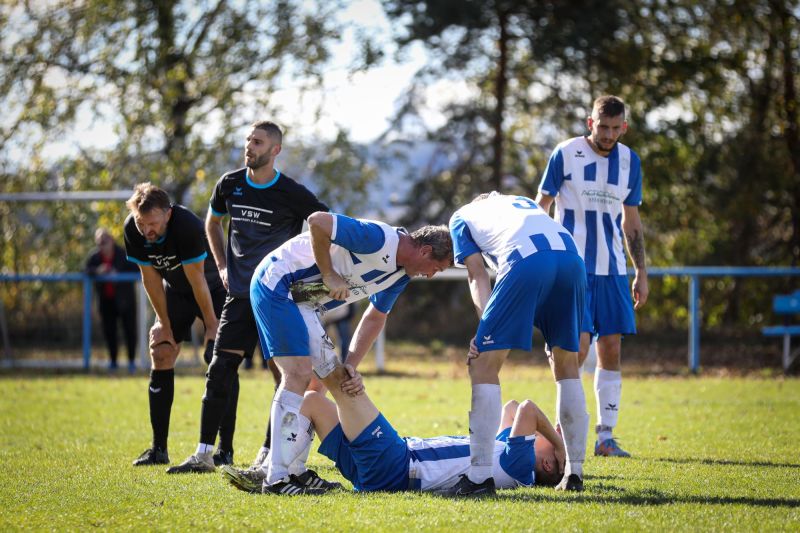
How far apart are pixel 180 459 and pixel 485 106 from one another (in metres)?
15.1

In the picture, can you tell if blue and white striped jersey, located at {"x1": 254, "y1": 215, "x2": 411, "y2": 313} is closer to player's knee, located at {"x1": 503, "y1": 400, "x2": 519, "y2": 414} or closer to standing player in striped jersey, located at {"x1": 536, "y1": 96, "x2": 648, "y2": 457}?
player's knee, located at {"x1": 503, "y1": 400, "x2": 519, "y2": 414}

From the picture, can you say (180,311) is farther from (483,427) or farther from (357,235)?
(483,427)

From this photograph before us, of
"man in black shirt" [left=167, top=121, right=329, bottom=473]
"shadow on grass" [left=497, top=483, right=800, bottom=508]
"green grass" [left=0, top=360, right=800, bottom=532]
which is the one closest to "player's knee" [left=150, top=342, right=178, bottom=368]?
"man in black shirt" [left=167, top=121, right=329, bottom=473]

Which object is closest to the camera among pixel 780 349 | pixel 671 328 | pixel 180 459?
pixel 180 459

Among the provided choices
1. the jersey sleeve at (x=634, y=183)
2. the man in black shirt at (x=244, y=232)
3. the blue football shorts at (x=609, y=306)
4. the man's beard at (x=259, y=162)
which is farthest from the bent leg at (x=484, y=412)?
the jersey sleeve at (x=634, y=183)

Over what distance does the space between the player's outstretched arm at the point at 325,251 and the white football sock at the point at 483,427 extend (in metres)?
0.97

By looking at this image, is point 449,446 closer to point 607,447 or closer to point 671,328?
point 607,447

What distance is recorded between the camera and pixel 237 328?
6.71 metres

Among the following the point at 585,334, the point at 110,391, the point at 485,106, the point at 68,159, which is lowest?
the point at 110,391

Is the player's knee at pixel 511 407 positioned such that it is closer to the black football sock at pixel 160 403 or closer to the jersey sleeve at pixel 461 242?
the jersey sleeve at pixel 461 242

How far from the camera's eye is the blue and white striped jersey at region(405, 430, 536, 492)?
5684 mm

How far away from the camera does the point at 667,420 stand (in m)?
9.45

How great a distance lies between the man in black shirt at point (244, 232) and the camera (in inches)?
261

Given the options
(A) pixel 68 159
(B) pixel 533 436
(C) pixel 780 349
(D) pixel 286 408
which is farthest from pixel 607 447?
(A) pixel 68 159
